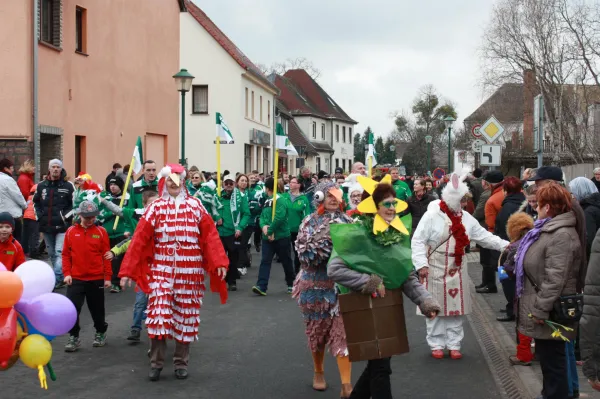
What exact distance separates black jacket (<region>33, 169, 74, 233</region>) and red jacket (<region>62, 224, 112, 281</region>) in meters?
4.31

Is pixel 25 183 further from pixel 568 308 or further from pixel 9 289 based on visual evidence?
pixel 568 308

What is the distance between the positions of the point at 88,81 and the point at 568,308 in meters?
18.6

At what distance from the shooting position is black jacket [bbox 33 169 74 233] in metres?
13.0

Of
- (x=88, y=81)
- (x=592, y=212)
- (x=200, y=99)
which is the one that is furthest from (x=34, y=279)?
(x=200, y=99)

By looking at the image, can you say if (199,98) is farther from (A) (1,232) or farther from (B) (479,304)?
(A) (1,232)

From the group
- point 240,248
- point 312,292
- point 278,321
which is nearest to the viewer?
point 312,292

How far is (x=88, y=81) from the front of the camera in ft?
72.6

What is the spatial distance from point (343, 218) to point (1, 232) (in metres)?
3.30

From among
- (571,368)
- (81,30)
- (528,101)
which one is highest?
(528,101)

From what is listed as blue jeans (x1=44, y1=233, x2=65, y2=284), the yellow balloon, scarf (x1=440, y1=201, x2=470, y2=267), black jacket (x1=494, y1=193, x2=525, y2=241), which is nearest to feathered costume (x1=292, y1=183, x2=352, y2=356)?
scarf (x1=440, y1=201, x2=470, y2=267)

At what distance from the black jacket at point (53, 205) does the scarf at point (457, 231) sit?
7017mm

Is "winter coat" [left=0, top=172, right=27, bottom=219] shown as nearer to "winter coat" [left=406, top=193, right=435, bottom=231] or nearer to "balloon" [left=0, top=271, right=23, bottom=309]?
"winter coat" [left=406, top=193, right=435, bottom=231]

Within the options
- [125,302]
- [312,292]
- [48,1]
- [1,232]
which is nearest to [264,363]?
[312,292]

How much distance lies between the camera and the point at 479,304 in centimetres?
1233
